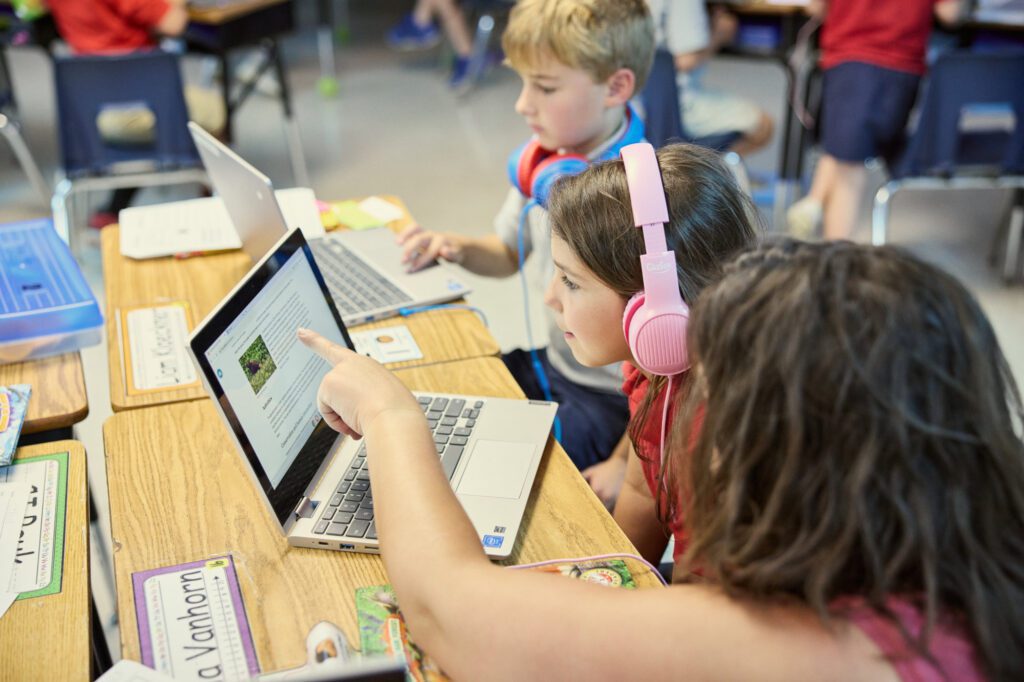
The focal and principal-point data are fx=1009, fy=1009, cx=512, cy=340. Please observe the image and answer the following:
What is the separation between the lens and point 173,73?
293 cm

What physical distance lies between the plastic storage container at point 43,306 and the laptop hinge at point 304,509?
0.56 metres

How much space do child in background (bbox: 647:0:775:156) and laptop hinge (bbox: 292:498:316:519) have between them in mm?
2257

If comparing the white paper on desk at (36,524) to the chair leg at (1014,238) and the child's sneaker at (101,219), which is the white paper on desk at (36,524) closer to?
the child's sneaker at (101,219)

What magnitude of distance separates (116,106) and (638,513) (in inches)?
91.3

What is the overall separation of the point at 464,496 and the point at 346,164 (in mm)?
3218

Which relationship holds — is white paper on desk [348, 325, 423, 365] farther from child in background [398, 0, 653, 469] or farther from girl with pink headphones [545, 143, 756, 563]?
girl with pink headphones [545, 143, 756, 563]

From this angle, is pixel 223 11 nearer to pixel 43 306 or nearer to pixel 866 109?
pixel 866 109

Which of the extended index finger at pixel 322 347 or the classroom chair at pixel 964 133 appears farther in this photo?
the classroom chair at pixel 964 133

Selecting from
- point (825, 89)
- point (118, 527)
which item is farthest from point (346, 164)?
point (118, 527)

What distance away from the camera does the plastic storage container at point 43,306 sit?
1.41m

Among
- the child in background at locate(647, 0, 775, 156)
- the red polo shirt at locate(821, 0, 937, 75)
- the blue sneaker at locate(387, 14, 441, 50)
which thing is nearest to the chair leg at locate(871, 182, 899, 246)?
the red polo shirt at locate(821, 0, 937, 75)

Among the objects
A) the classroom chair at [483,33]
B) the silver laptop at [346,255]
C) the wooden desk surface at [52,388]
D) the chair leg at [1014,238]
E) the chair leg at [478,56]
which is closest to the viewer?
the wooden desk surface at [52,388]

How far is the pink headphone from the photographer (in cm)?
104

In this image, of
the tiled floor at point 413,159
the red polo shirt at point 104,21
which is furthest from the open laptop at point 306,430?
the red polo shirt at point 104,21
